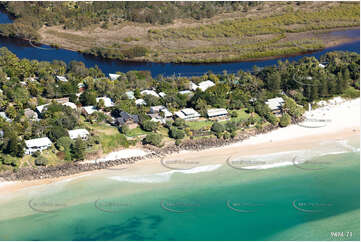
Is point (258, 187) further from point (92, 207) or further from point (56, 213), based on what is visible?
point (56, 213)

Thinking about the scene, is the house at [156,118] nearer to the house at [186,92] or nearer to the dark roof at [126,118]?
the dark roof at [126,118]

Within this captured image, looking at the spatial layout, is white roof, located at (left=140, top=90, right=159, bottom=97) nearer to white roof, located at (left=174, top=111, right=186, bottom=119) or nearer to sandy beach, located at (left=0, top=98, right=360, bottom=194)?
white roof, located at (left=174, top=111, right=186, bottom=119)

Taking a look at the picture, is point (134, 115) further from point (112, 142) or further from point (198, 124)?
point (198, 124)

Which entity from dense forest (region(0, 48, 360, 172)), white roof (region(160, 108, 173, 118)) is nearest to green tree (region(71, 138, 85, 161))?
dense forest (region(0, 48, 360, 172))

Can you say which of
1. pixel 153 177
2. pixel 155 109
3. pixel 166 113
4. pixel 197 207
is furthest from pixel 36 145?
pixel 197 207

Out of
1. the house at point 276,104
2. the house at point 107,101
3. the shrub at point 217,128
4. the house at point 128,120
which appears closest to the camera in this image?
the shrub at point 217,128

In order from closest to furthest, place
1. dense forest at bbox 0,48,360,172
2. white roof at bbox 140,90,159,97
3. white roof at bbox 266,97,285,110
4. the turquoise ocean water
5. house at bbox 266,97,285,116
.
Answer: the turquoise ocean water < dense forest at bbox 0,48,360,172 < house at bbox 266,97,285,116 < white roof at bbox 266,97,285,110 < white roof at bbox 140,90,159,97

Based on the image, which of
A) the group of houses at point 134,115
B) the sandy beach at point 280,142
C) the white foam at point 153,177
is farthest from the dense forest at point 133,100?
the white foam at point 153,177
